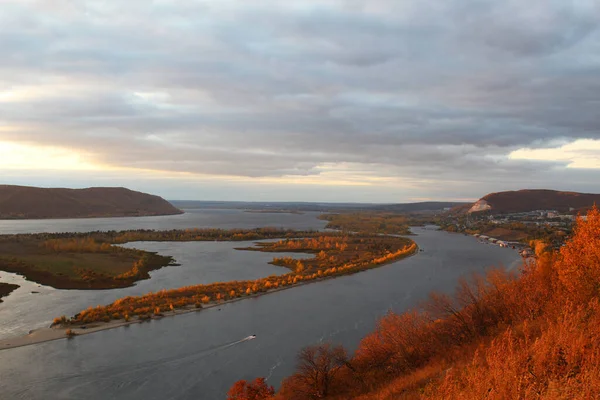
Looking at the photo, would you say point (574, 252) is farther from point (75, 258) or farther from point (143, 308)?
point (75, 258)

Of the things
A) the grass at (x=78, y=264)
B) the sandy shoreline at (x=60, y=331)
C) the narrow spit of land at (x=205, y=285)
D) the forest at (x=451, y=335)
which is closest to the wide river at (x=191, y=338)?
the sandy shoreline at (x=60, y=331)

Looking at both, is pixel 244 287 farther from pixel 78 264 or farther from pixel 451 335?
pixel 78 264

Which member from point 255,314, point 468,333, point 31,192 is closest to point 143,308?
point 255,314

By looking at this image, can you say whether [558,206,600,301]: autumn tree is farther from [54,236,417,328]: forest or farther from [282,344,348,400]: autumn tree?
[54,236,417,328]: forest

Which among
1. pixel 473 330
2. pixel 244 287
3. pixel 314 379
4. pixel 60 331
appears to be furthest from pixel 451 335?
pixel 244 287

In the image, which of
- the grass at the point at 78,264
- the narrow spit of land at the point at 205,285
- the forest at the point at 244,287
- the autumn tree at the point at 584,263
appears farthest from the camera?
the grass at the point at 78,264

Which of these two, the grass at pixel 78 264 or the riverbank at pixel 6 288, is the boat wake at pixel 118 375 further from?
the grass at pixel 78 264

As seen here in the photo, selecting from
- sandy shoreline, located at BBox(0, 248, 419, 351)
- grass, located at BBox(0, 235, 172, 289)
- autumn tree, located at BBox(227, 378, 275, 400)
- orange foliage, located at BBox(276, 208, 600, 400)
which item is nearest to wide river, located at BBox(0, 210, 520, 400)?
sandy shoreline, located at BBox(0, 248, 419, 351)
